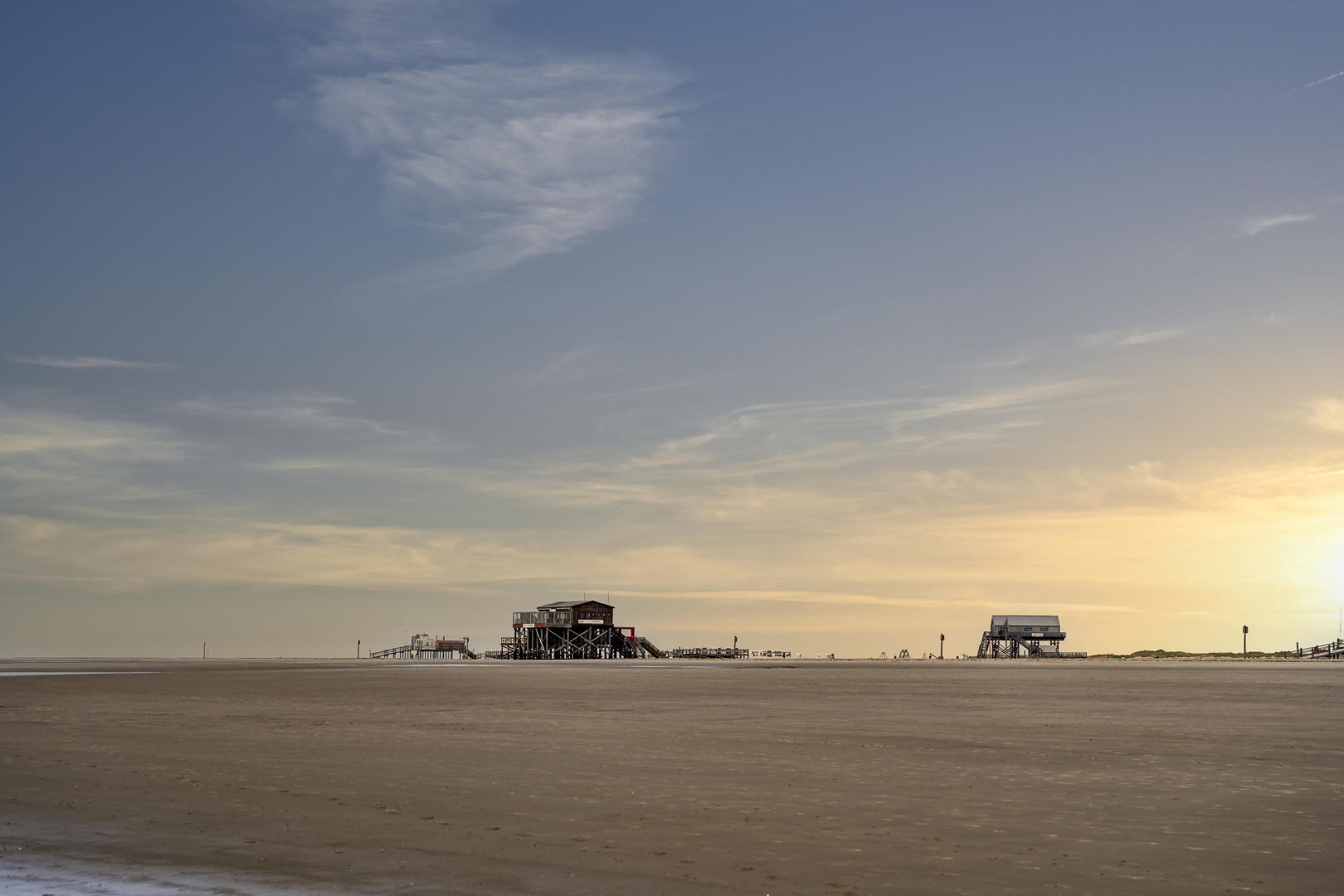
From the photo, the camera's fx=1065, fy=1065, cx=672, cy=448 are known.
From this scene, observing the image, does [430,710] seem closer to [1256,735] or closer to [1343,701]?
[1256,735]

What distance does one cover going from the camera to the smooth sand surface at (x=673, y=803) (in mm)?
10219

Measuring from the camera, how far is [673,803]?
1454 centimetres

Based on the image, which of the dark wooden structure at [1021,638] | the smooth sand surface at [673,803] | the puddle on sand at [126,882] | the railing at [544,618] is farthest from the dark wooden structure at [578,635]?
the puddle on sand at [126,882]

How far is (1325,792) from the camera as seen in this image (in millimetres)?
15352

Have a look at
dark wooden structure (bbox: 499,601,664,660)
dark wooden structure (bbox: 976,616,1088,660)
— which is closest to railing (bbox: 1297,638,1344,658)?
dark wooden structure (bbox: 976,616,1088,660)

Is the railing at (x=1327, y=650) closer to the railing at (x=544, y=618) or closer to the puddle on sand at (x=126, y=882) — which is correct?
the railing at (x=544, y=618)

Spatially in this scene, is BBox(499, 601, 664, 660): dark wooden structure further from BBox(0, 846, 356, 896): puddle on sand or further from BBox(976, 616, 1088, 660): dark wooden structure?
BBox(0, 846, 356, 896): puddle on sand

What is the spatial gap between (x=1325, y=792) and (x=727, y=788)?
339 inches

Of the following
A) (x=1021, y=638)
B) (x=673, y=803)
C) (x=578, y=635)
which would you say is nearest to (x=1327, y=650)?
(x=1021, y=638)

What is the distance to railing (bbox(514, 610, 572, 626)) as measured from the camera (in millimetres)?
165125

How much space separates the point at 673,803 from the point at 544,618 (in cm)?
15646

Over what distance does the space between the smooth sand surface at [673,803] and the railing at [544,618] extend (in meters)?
135

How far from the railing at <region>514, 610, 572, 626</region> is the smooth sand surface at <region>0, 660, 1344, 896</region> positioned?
135 metres

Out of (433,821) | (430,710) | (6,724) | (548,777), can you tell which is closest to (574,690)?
(430,710)
